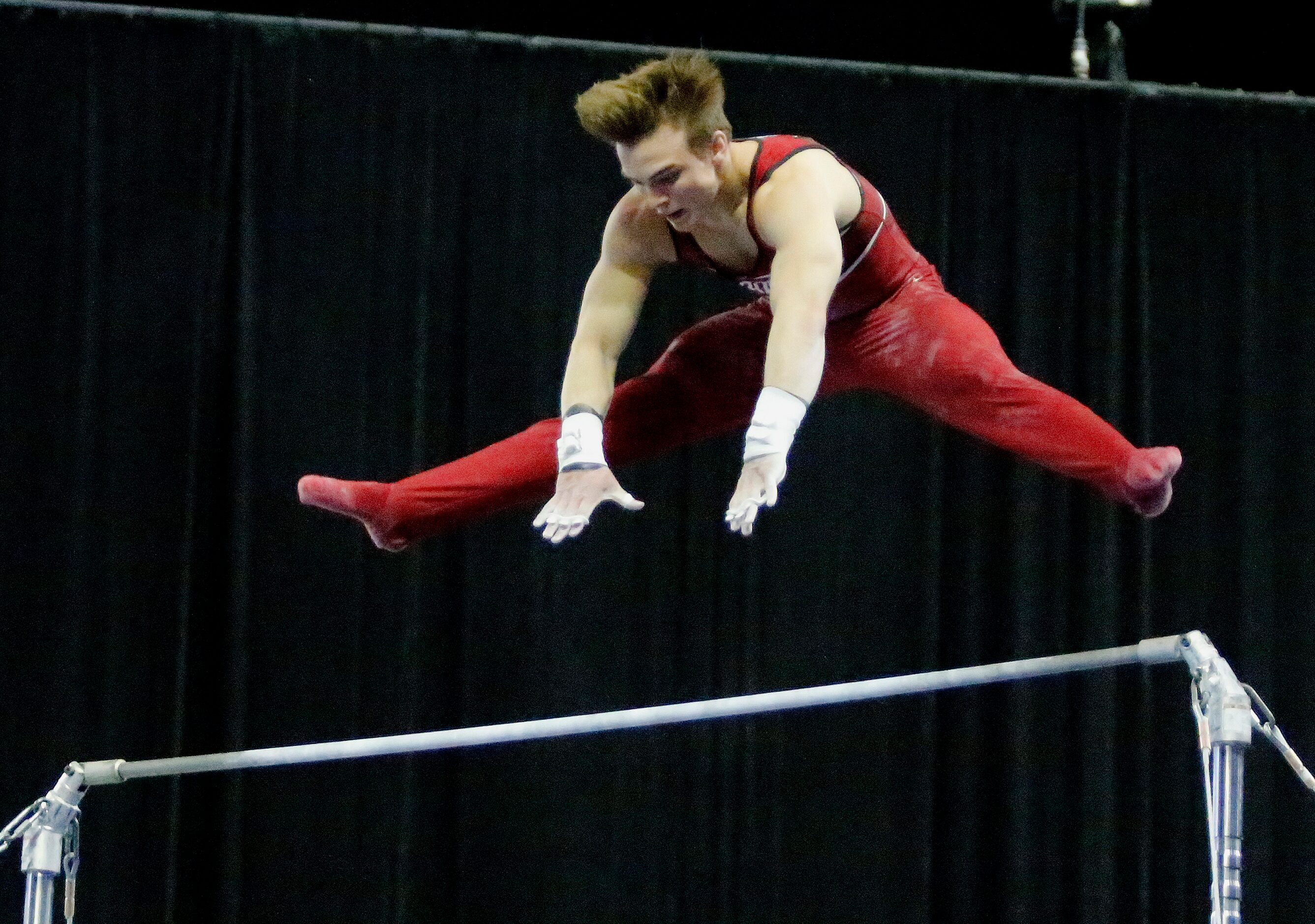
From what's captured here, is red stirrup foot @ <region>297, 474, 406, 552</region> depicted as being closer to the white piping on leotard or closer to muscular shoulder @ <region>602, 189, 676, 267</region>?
muscular shoulder @ <region>602, 189, 676, 267</region>

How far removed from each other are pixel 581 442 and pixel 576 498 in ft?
0.36

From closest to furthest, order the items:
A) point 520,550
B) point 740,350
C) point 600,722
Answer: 1. point 600,722
2. point 740,350
3. point 520,550

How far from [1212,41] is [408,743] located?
11.7 feet

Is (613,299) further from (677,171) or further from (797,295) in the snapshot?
(797,295)

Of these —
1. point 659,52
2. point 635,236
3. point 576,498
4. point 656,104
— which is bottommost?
point 576,498

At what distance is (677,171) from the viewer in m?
2.76

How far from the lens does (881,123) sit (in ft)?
15.6

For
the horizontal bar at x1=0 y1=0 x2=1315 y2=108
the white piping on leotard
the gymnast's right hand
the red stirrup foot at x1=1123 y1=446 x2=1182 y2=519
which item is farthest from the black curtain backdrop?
the red stirrup foot at x1=1123 y1=446 x2=1182 y2=519

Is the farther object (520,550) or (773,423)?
(520,550)

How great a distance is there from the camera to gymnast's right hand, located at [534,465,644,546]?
8.97 ft

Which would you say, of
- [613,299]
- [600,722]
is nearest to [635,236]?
[613,299]

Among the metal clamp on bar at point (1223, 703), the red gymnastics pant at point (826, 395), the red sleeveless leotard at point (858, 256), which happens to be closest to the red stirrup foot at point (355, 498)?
the red gymnastics pant at point (826, 395)

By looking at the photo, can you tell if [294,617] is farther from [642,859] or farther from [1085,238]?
[1085,238]

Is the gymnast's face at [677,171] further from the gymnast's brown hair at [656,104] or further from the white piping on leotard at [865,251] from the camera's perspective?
the white piping on leotard at [865,251]
